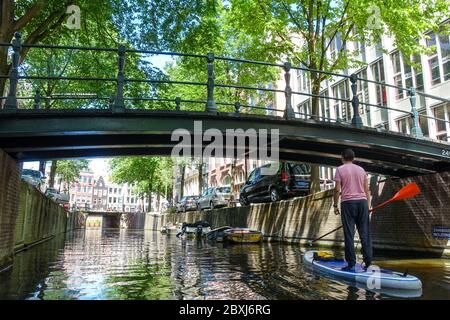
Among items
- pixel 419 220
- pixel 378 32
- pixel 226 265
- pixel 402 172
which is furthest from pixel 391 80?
pixel 226 265

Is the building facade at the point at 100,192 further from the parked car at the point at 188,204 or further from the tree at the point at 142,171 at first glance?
the parked car at the point at 188,204

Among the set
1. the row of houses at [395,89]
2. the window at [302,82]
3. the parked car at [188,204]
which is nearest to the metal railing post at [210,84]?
the row of houses at [395,89]

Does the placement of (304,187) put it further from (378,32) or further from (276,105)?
(276,105)

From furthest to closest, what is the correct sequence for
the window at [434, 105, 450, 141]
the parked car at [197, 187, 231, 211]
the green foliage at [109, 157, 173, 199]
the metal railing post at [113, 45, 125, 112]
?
1. the green foliage at [109, 157, 173, 199]
2. the parked car at [197, 187, 231, 211]
3. the window at [434, 105, 450, 141]
4. the metal railing post at [113, 45, 125, 112]

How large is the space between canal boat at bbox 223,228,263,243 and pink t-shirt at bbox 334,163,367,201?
1253 cm

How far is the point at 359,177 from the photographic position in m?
7.47

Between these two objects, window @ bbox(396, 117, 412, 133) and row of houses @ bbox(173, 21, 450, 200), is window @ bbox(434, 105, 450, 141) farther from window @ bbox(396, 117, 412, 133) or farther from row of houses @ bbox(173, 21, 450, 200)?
window @ bbox(396, 117, 412, 133)

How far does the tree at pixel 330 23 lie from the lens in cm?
1563

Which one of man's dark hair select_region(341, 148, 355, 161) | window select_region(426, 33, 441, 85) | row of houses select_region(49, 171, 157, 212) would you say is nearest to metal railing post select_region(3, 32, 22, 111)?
man's dark hair select_region(341, 148, 355, 161)

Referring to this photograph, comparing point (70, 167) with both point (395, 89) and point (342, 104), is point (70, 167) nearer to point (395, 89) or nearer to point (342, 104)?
point (342, 104)

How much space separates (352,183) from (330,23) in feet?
41.7

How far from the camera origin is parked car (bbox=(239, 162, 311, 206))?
18.8 metres

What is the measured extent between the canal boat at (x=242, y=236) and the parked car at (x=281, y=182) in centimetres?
195
